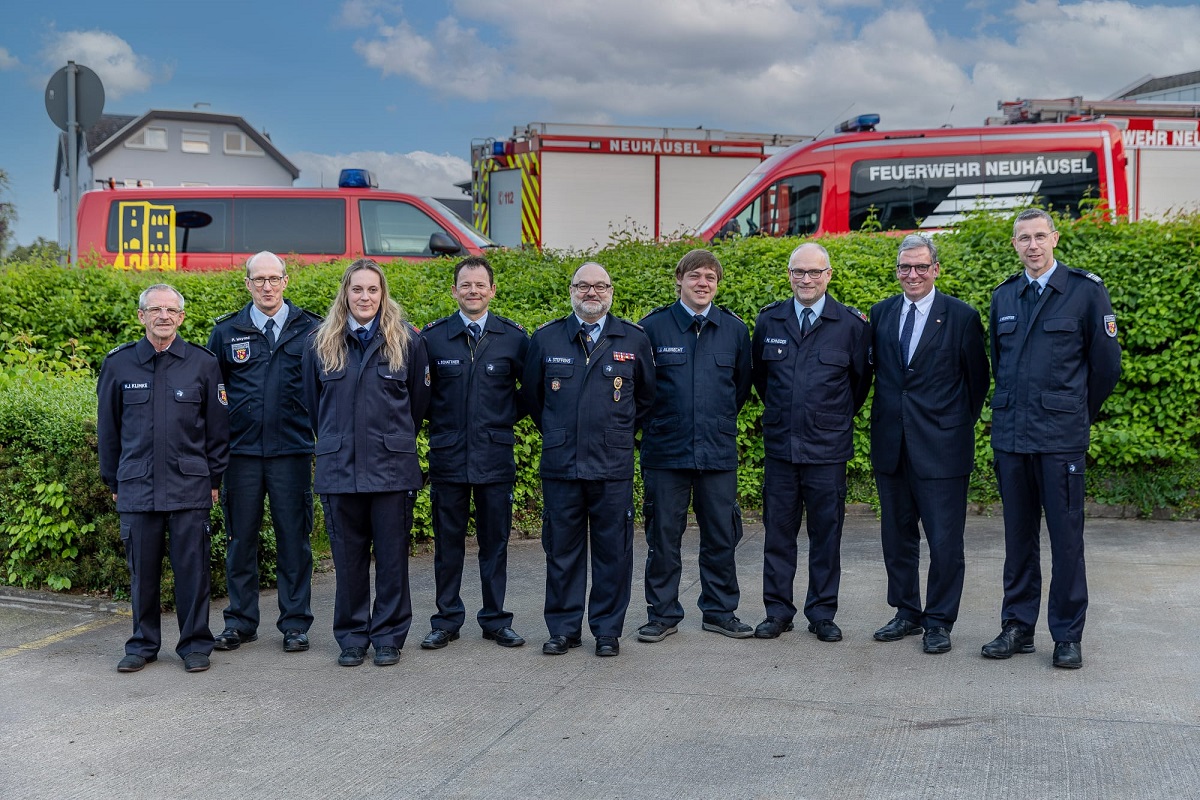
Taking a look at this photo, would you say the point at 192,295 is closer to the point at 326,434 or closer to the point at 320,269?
the point at 320,269

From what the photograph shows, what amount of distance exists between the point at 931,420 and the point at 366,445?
2.73m

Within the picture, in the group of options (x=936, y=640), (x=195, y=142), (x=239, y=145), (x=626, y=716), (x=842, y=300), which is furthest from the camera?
(x=239, y=145)

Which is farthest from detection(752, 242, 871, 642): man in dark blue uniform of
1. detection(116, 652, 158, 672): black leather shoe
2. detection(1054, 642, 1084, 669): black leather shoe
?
detection(116, 652, 158, 672): black leather shoe

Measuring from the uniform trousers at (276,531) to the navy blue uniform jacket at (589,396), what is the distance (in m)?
1.26

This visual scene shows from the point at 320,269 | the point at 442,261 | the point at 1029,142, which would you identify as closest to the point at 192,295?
the point at 320,269

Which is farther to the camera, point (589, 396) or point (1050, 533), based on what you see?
point (589, 396)

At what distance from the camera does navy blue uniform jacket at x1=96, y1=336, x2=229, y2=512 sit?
561cm

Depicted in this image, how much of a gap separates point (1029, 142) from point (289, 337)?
10.1 meters

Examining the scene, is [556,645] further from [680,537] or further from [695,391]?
[695,391]

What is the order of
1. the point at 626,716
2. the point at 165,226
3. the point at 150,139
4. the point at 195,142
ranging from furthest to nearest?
the point at 195,142, the point at 150,139, the point at 165,226, the point at 626,716

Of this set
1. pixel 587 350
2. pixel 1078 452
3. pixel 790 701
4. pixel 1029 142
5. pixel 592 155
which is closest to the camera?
pixel 790 701

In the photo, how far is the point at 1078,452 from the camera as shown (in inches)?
218

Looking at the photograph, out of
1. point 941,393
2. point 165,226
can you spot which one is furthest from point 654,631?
point 165,226

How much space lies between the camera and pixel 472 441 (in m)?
5.97
